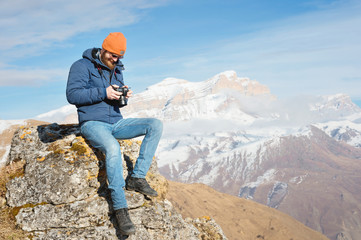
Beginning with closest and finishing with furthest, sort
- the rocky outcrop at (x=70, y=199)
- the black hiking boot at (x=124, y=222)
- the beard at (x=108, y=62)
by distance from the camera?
the black hiking boot at (x=124, y=222) < the rocky outcrop at (x=70, y=199) < the beard at (x=108, y=62)

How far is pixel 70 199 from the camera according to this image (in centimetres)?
835

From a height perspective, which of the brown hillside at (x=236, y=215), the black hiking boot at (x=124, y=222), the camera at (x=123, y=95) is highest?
the camera at (x=123, y=95)

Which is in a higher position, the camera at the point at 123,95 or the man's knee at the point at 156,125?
the camera at the point at 123,95

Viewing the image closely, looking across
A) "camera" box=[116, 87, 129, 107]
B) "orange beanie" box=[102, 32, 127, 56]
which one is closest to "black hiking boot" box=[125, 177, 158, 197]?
"camera" box=[116, 87, 129, 107]

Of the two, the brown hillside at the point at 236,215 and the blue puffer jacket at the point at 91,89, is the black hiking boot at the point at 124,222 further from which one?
the brown hillside at the point at 236,215

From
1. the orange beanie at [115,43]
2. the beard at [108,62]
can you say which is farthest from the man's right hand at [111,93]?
the orange beanie at [115,43]

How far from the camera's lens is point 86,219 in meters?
8.06

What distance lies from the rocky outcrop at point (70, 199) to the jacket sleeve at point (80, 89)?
183cm

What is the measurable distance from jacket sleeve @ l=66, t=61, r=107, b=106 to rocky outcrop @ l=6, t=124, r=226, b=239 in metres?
1.83

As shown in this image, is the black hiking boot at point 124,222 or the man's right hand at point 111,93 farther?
the man's right hand at point 111,93

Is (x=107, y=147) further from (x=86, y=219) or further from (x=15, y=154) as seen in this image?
(x=15, y=154)

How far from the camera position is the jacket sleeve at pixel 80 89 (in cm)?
792

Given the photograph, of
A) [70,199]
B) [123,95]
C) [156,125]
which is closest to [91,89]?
[123,95]

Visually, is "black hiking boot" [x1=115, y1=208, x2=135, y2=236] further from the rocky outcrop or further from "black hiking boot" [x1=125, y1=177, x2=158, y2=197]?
"black hiking boot" [x1=125, y1=177, x2=158, y2=197]
